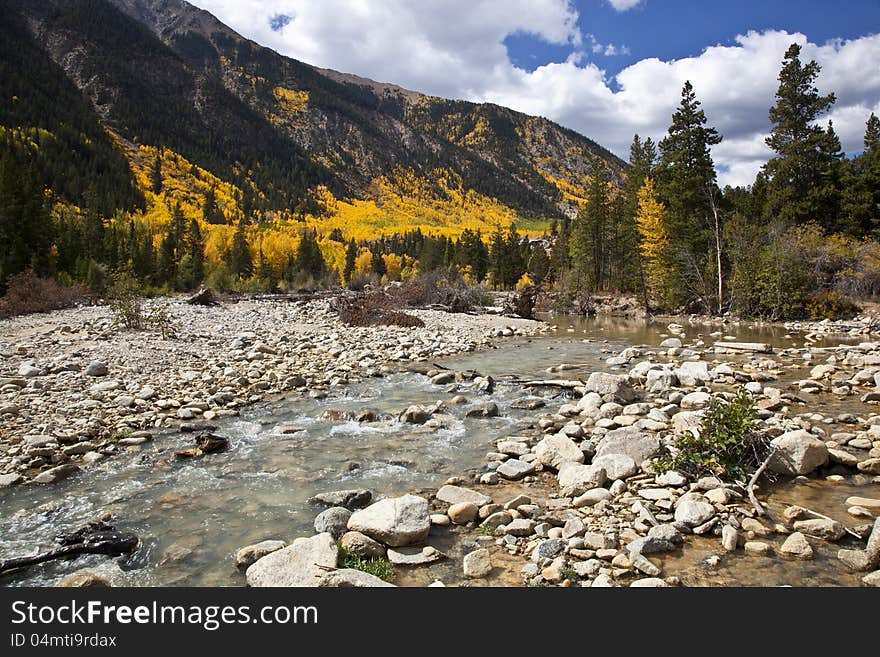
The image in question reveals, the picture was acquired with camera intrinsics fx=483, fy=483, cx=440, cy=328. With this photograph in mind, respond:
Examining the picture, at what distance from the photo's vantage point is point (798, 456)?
5801 mm

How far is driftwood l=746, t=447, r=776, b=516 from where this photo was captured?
189 inches

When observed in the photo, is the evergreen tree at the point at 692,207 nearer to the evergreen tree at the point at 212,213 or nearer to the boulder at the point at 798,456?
the boulder at the point at 798,456

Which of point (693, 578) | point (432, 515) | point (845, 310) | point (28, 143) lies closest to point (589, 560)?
point (693, 578)

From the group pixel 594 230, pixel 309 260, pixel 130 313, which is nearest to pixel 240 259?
pixel 309 260

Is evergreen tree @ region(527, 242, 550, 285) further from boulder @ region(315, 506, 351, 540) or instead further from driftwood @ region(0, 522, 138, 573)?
driftwood @ region(0, 522, 138, 573)

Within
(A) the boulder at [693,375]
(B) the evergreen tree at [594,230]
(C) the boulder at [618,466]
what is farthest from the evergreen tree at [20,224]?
(B) the evergreen tree at [594,230]

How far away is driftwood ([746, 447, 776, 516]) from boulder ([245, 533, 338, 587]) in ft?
13.5

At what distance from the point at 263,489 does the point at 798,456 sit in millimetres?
6531

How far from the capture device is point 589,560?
402 cm

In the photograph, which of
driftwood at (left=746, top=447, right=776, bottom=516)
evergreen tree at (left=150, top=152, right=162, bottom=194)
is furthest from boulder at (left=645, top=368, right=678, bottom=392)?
evergreen tree at (left=150, top=152, right=162, bottom=194)

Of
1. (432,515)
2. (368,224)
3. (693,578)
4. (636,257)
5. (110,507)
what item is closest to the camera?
(693,578)

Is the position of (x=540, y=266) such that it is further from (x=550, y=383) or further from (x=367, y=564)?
(x=367, y=564)

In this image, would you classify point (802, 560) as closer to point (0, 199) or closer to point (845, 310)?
point (845, 310)

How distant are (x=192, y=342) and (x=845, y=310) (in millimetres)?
31814
